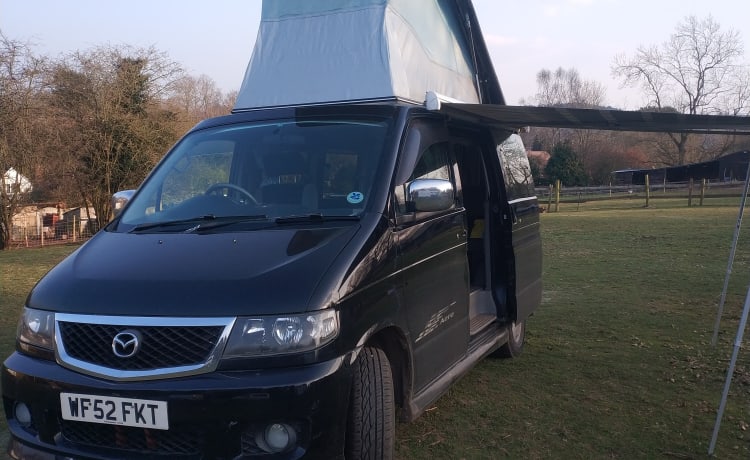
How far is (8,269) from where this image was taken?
525 inches

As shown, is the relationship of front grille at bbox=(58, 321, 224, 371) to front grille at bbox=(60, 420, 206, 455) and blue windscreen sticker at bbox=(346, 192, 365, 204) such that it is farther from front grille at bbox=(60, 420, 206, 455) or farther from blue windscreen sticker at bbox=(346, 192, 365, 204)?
blue windscreen sticker at bbox=(346, 192, 365, 204)

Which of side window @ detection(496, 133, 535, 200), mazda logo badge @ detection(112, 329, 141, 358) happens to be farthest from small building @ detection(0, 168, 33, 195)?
mazda logo badge @ detection(112, 329, 141, 358)

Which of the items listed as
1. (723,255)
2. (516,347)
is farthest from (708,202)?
(516,347)

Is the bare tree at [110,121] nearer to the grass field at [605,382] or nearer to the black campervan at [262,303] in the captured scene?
the grass field at [605,382]

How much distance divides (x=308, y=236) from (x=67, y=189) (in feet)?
78.7

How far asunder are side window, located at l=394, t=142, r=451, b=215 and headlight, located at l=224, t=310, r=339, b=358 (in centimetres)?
105

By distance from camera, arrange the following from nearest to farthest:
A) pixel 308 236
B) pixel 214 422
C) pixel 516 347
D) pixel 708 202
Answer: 1. pixel 214 422
2. pixel 308 236
3. pixel 516 347
4. pixel 708 202

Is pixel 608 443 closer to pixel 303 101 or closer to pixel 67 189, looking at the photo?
pixel 303 101

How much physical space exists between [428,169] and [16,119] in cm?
1938

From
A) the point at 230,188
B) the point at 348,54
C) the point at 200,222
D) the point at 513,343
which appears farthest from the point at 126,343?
the point at 513,343

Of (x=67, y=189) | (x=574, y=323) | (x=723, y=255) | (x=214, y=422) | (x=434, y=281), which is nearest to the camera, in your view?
(x=214, y=422)

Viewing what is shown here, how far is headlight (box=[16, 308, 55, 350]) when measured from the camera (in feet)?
9.76

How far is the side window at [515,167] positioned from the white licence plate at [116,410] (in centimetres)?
381

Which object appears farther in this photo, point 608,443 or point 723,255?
point 723,255
